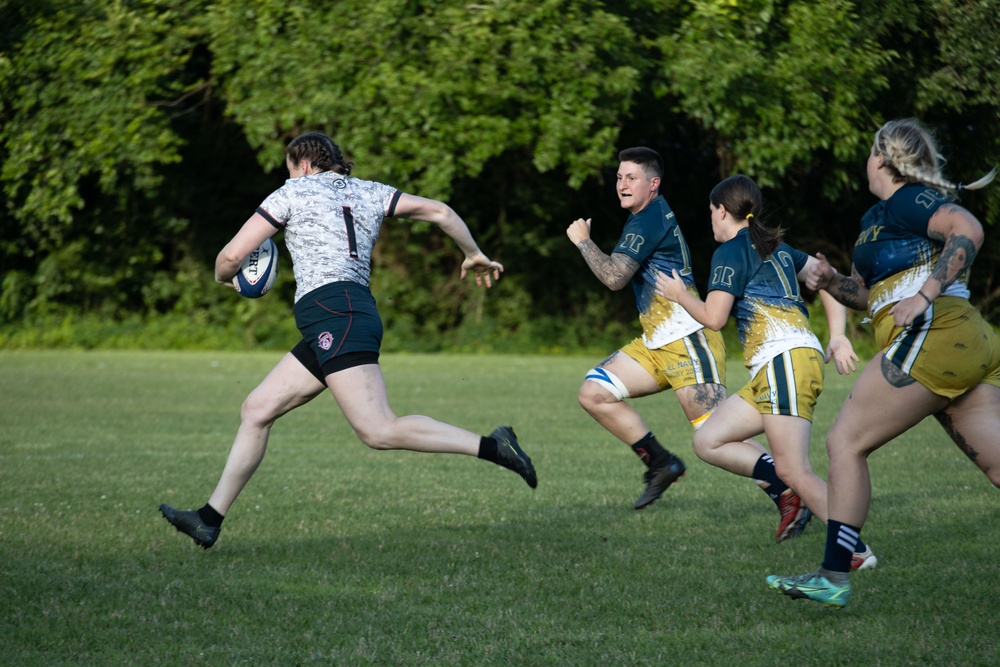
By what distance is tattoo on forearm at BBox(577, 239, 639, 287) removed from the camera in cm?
619

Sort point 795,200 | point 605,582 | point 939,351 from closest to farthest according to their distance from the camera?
1. point 939,351
2. point 605,582
3. point 795,200

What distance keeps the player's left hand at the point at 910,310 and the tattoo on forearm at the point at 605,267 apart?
7.27 feet

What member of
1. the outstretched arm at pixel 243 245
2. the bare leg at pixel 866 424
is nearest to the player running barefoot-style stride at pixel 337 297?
the outstretched arm at pixel 243 245

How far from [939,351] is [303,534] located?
351cm

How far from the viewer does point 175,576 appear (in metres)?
5.35

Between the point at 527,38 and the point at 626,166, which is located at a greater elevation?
the point at 626,166

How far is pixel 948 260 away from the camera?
163 inches

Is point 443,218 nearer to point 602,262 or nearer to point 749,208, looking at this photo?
point 602,262

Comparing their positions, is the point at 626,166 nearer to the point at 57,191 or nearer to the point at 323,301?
the point at 323,301

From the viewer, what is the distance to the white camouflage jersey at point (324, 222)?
5.50m

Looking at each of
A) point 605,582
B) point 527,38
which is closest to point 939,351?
point 605,582

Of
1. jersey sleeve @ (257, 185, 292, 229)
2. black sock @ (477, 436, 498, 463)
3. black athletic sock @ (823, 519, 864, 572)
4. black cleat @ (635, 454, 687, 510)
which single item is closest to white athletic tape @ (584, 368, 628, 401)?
black cleat @ (635, 454, 687, 510)

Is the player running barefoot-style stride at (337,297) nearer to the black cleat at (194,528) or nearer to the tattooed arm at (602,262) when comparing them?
the black cleat at (194,528)

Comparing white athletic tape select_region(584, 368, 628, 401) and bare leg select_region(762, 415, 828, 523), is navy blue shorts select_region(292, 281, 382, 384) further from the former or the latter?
bare leg select_region(762, 415, 828, 523)
